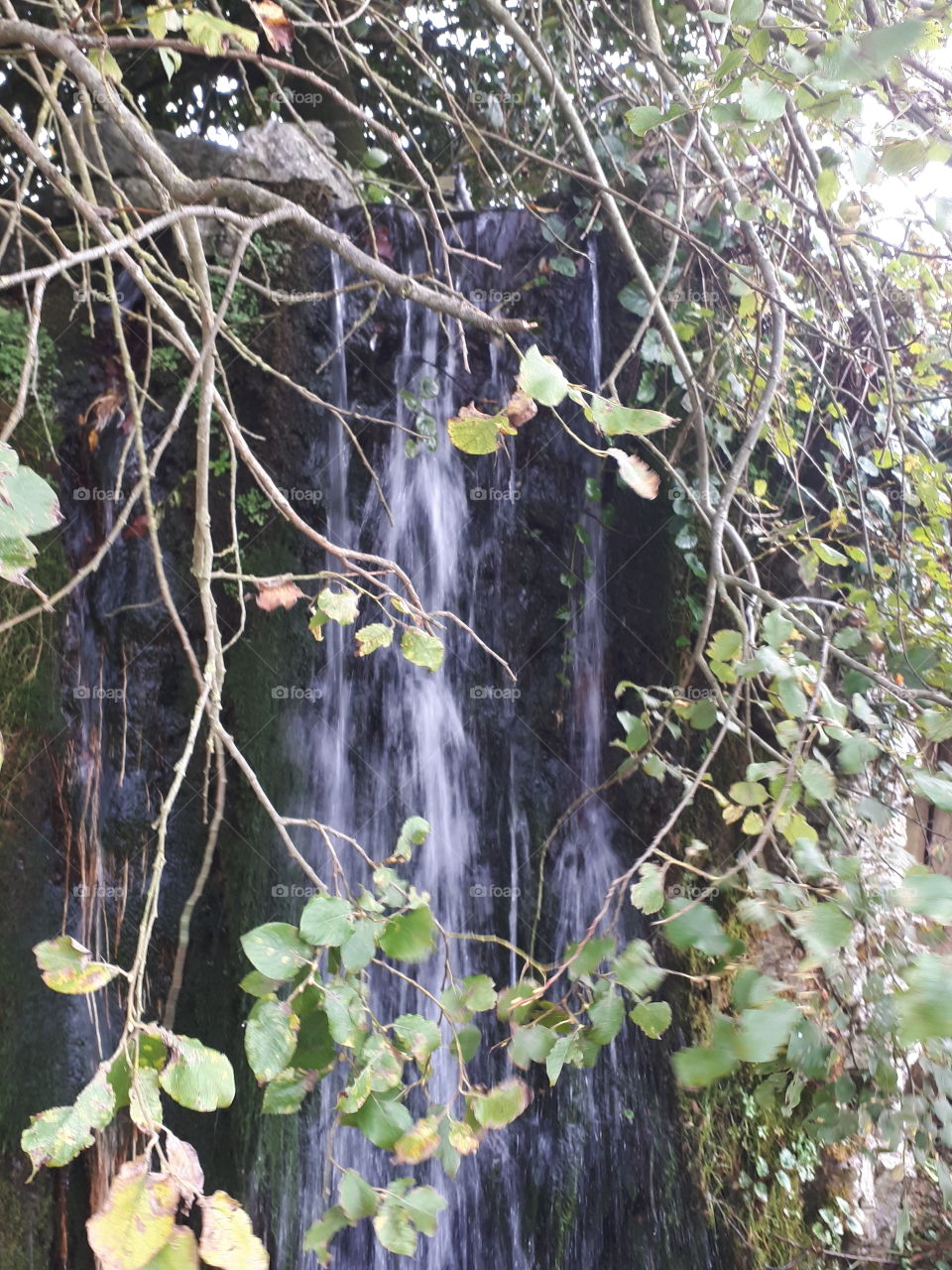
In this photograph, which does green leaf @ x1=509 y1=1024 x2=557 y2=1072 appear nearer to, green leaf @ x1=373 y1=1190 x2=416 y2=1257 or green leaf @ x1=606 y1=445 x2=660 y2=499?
green leaf @ x1=373 y1=1190 x2=416 y2=1257

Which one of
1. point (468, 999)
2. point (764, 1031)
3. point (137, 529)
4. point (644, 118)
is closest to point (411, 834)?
point (468, 999)

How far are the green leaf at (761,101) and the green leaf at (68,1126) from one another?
1468 mm

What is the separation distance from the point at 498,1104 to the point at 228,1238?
561 mm

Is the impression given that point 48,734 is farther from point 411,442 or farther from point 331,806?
point 411,442

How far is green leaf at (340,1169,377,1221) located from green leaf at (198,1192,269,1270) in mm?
349

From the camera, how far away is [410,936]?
3.64ft

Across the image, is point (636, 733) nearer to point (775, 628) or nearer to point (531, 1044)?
point (775, 628)

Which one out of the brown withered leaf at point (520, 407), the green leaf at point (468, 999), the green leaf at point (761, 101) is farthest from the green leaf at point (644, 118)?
the green leaf at point (468, 999)

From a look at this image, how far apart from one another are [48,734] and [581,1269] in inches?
93.7

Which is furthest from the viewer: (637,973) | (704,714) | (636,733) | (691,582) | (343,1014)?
(691,582)

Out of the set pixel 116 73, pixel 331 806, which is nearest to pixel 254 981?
pixel 116 73

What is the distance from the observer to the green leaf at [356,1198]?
1084 millimetres

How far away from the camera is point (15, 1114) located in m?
2.75

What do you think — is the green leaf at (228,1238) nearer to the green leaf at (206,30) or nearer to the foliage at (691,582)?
the foliage at (691,582)
